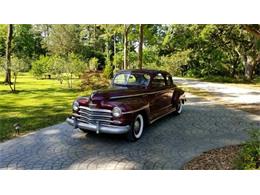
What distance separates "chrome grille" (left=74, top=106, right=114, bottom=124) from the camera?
4961 mm

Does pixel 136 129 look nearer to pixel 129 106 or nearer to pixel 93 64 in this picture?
pixel 129 106

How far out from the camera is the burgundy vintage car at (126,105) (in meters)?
4.93

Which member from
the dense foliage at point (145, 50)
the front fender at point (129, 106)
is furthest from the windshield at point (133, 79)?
the dense foliage at point (145, 50)

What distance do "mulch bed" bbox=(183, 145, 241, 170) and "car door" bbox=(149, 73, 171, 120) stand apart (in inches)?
65.7

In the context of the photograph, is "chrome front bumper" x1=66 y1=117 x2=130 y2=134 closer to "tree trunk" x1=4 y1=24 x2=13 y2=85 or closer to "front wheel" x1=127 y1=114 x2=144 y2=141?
"front wheel" x1=127 y1=114 x2=144 y2=141

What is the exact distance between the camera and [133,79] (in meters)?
6.16

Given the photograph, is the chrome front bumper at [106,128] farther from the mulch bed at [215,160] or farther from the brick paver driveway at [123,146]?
the mulch bed at [215,160]

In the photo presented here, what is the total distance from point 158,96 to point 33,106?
4.60 metres

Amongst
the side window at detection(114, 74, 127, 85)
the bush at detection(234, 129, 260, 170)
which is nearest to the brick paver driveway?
the bush at detection(234, 129, 260, 170)

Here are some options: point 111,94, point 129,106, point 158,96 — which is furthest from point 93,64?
point 129,106

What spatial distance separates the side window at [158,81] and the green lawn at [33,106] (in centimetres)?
261

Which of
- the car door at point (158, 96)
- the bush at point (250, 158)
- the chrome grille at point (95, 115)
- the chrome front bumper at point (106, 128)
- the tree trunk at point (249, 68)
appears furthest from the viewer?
the tree trunk at point (249, 68)
